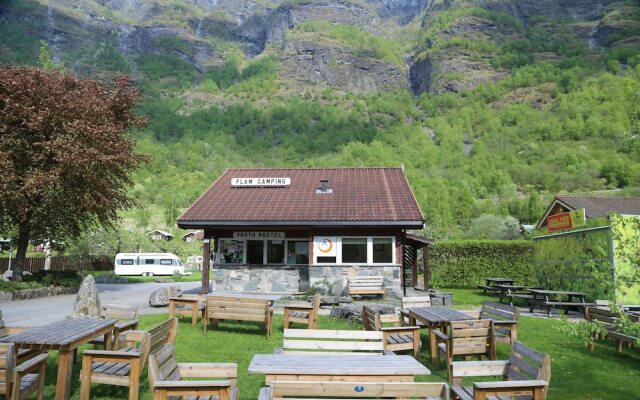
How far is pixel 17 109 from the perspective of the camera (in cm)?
1625

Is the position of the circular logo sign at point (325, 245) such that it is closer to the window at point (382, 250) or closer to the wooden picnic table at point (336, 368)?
the window at point (382, 250)

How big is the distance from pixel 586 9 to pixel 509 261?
173 metres

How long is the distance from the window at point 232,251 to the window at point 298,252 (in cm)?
203

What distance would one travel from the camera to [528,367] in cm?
459

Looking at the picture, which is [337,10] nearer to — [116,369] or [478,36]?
[478,36]

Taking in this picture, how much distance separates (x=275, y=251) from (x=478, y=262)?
11880 mm

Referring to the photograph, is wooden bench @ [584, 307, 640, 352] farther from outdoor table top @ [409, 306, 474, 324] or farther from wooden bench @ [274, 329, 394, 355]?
wooden bench @ [274, 329, 394, 355]

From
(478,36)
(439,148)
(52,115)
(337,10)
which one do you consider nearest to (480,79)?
(478,36)

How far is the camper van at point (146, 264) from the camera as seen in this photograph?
39281 millimetres

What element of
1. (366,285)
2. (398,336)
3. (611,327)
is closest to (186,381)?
(398,336)

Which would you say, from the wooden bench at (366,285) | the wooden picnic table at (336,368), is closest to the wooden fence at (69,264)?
the wooden bench at (366,285)

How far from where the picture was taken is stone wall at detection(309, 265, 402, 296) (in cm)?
1747

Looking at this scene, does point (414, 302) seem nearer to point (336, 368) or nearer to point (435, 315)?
point (435, 315)

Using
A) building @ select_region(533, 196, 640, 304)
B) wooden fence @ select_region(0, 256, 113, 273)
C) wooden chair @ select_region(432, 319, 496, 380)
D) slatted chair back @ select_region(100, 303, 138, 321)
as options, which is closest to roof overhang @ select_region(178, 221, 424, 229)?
building @ select_region(533, 196, 640, 304)
